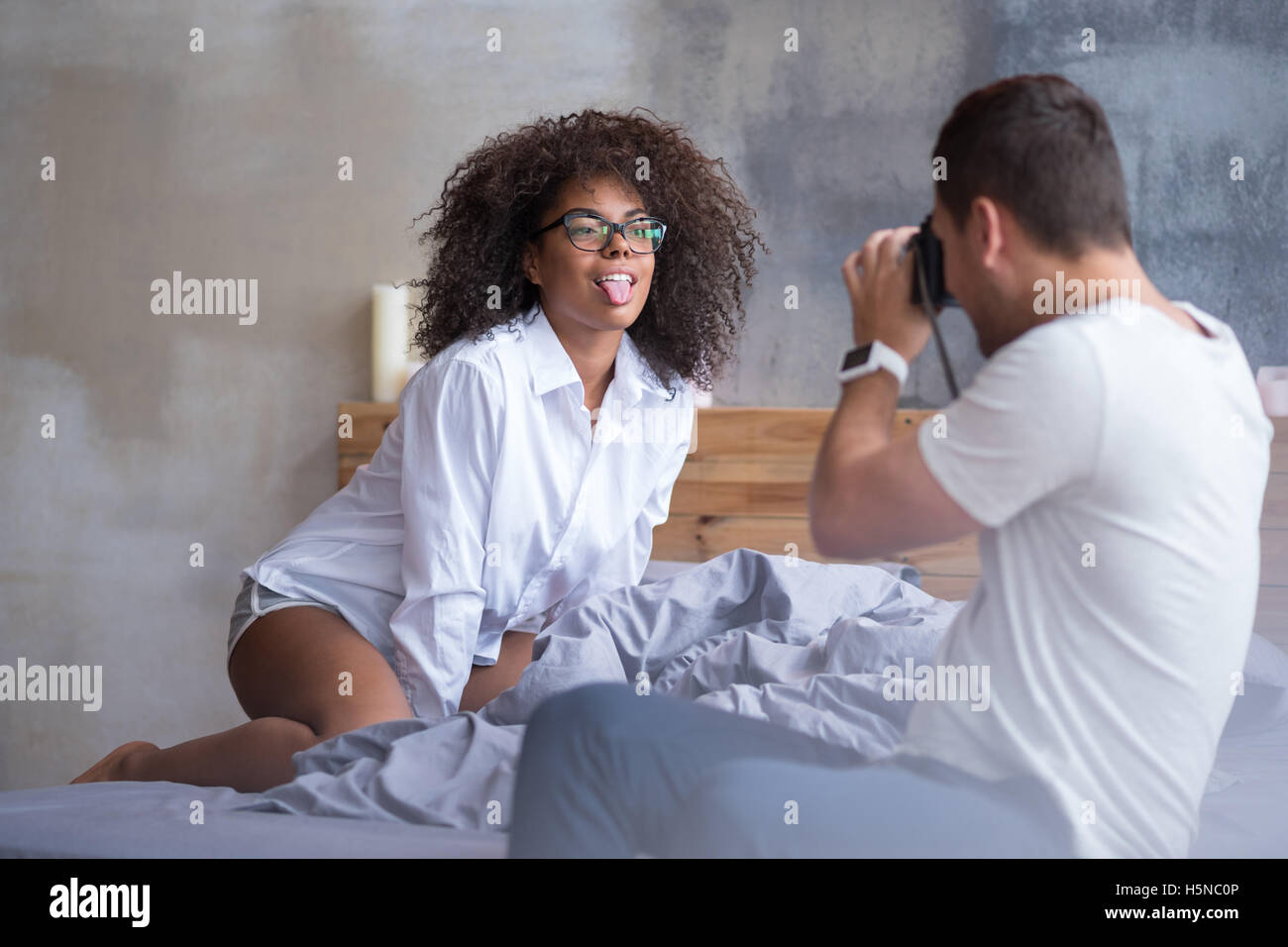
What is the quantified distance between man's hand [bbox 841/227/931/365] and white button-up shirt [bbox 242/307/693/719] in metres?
0.83

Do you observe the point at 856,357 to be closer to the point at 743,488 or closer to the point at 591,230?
the point at 591,230

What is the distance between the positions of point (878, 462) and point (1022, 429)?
0.11 metres

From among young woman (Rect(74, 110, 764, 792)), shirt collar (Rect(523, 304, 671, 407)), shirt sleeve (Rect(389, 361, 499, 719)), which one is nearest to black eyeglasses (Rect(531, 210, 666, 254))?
young woman (Rect(74, 110, 764, 792))

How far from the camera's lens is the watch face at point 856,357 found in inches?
36.7

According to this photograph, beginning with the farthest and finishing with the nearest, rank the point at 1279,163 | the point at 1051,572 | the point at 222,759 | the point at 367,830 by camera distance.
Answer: the point at 1279,163
the point at 222,759
the point at 367,830
the point at 1051,572

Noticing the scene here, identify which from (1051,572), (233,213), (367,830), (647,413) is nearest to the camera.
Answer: (1051,572)

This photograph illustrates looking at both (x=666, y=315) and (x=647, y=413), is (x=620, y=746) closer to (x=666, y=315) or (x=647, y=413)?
(x=647, y=413)

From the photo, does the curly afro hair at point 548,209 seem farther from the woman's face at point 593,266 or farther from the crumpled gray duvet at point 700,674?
the crumpled gray duvet at point 700,674

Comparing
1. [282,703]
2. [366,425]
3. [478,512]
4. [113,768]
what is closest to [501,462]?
[478,512]

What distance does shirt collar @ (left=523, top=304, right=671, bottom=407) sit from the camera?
180 centimetres

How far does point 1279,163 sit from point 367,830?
8.60 feet

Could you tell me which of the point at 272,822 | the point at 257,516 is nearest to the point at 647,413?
the point at 272,822

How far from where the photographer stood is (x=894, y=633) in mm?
1557

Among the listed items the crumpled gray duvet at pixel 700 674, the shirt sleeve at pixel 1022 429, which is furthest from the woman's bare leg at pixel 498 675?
the shirt sleeve at pixel 1022 429
